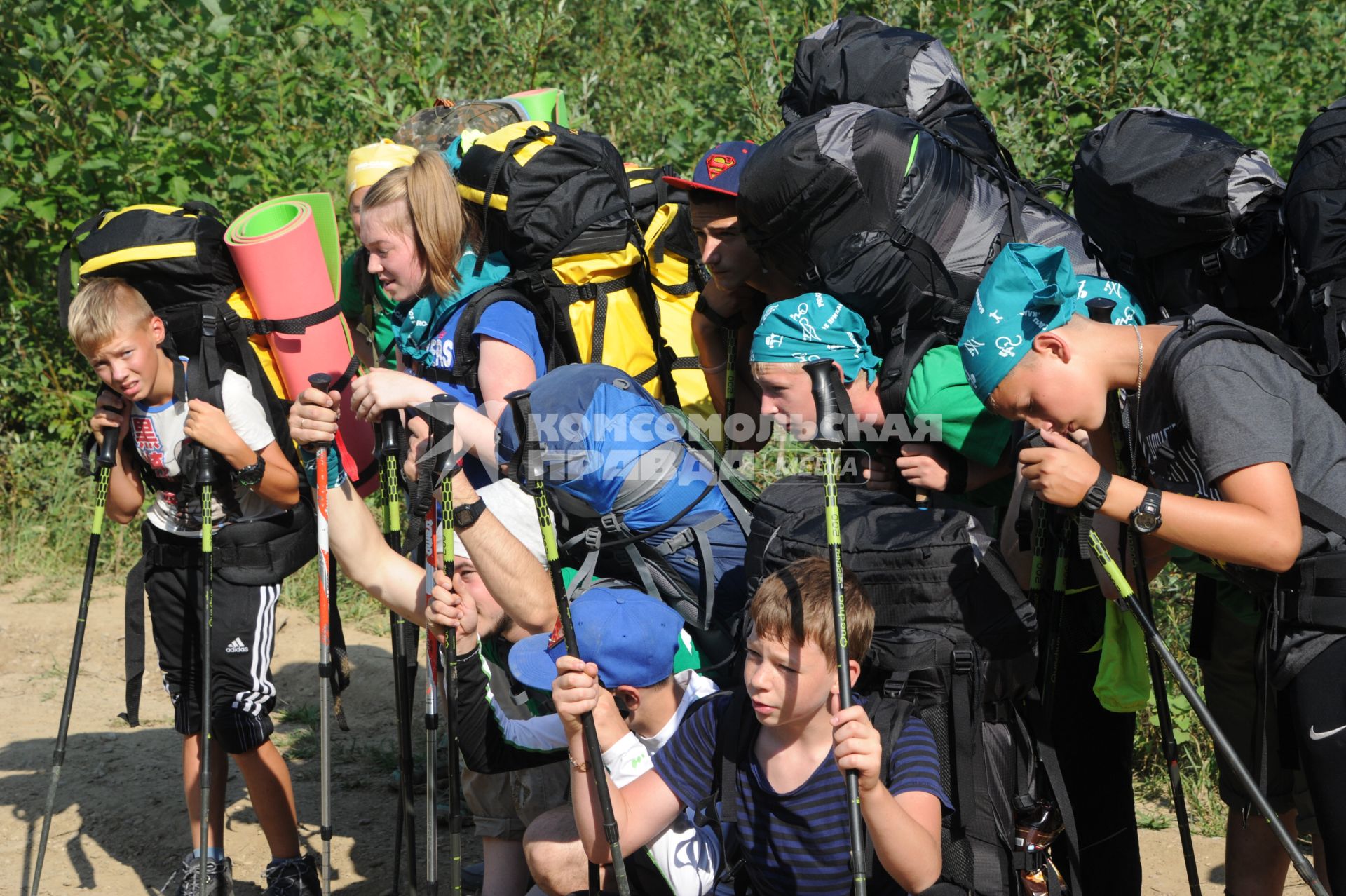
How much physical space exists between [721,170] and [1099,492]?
2103mm

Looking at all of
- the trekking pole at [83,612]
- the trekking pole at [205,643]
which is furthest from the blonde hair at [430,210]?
the trekking pole at [83,612]

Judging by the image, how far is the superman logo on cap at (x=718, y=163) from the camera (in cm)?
457

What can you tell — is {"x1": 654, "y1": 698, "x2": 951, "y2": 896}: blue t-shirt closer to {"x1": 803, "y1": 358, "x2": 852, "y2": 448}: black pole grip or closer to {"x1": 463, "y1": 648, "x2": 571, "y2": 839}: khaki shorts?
{"x1": 803, "y1": 358, "x2": 852, "y2": 448}: black pole grip

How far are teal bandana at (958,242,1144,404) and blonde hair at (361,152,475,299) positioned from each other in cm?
199

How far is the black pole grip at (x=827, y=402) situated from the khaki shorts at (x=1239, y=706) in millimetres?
1270

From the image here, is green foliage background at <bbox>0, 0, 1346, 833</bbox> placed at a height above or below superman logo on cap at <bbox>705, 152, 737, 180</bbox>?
above

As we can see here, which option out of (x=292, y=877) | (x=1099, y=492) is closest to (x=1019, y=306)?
(x=1099, y=492)

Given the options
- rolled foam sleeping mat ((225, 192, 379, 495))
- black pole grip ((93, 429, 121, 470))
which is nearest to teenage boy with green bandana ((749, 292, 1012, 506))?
rolled foam sleeping mat ((225, 192, 379, 495))

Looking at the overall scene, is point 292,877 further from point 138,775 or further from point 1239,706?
point 1239,706

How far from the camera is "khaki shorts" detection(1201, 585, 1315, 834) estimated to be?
353cm

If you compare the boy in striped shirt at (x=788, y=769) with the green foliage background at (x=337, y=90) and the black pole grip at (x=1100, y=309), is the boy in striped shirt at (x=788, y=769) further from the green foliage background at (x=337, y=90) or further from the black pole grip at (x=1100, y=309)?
the green foliage background at (x=337, y=90)

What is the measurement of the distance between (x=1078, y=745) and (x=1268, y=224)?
1602mm

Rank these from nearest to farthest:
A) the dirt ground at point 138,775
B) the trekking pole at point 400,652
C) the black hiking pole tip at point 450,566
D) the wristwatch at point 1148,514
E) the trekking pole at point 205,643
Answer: the wristwatch at point 1148,514 < the black hiking pole tip at point 450,566 < the trekking pole at point 400,652 < the trekking pole at point 205,643 < the dirt ground at point 138,775

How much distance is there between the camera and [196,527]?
4.65m
